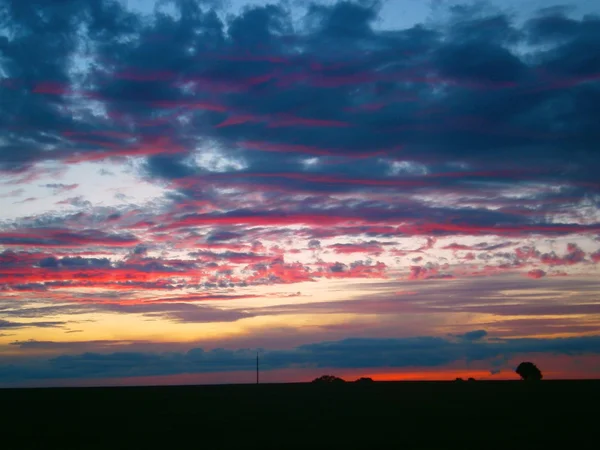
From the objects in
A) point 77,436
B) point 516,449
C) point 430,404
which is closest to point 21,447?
point 77,436

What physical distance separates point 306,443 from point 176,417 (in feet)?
67.4

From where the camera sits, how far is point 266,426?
166 feet

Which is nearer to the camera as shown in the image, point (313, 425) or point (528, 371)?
point (313, 425)

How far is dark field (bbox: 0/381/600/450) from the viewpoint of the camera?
41.8 metres

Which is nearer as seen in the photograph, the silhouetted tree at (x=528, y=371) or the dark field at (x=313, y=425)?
the dark field at (x=313, y=425)

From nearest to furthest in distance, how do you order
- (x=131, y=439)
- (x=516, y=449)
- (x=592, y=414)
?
(x=516, y=449) < (x=131, y=439) < (x=592, y=414)

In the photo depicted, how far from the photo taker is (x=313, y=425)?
50.8m

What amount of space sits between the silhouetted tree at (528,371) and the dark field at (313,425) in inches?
4083

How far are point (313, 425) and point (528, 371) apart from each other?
139m

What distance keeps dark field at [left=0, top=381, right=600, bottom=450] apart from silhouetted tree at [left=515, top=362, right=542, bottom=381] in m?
104

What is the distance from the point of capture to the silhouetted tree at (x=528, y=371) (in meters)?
174

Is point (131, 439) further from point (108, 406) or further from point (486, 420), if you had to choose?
point (108, 406)

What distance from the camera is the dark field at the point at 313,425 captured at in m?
41.8

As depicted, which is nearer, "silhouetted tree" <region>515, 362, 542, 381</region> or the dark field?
the dark field
